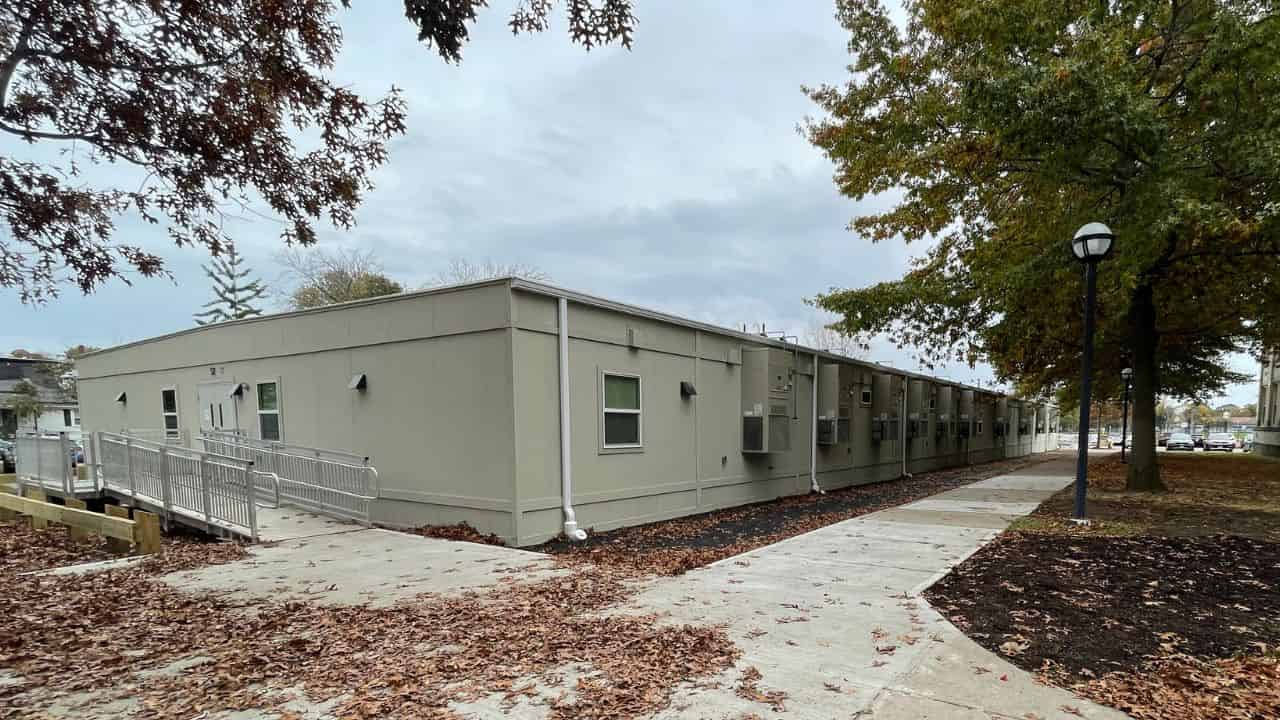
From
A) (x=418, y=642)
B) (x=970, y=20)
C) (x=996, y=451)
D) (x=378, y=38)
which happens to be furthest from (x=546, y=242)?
(x=418, y=642)

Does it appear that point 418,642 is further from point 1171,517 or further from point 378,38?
point 1171,517

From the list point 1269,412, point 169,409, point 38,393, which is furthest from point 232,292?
point 1269,412

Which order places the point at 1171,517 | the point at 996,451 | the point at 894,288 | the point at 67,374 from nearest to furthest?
the point at 1171,517, the point at 894,288, the point at 996,451, the point at 67,374

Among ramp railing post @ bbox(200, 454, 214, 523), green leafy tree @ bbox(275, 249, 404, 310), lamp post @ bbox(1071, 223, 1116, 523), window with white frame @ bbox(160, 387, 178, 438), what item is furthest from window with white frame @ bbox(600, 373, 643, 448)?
green leafy tree @ bbox(275, 249, 404, 310)

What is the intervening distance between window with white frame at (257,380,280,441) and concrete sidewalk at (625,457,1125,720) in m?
8.27

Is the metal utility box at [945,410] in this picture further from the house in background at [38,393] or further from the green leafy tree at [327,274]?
the house in background at [38,393]

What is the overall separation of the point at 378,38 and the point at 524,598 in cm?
488

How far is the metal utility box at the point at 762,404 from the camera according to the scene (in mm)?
12047

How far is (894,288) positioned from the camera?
511 inches

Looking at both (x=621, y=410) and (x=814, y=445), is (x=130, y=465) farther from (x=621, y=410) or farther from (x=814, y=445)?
(x=814, y=445)

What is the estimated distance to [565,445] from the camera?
8445mm

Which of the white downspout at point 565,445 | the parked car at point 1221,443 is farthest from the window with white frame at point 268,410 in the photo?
the parked car at point 1221,443

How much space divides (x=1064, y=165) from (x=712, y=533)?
24.6 ft

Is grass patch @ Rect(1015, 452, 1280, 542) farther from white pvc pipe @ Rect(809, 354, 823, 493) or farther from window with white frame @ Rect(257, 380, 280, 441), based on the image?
window with white frame @ Rect(257, 380, 280, 441)
